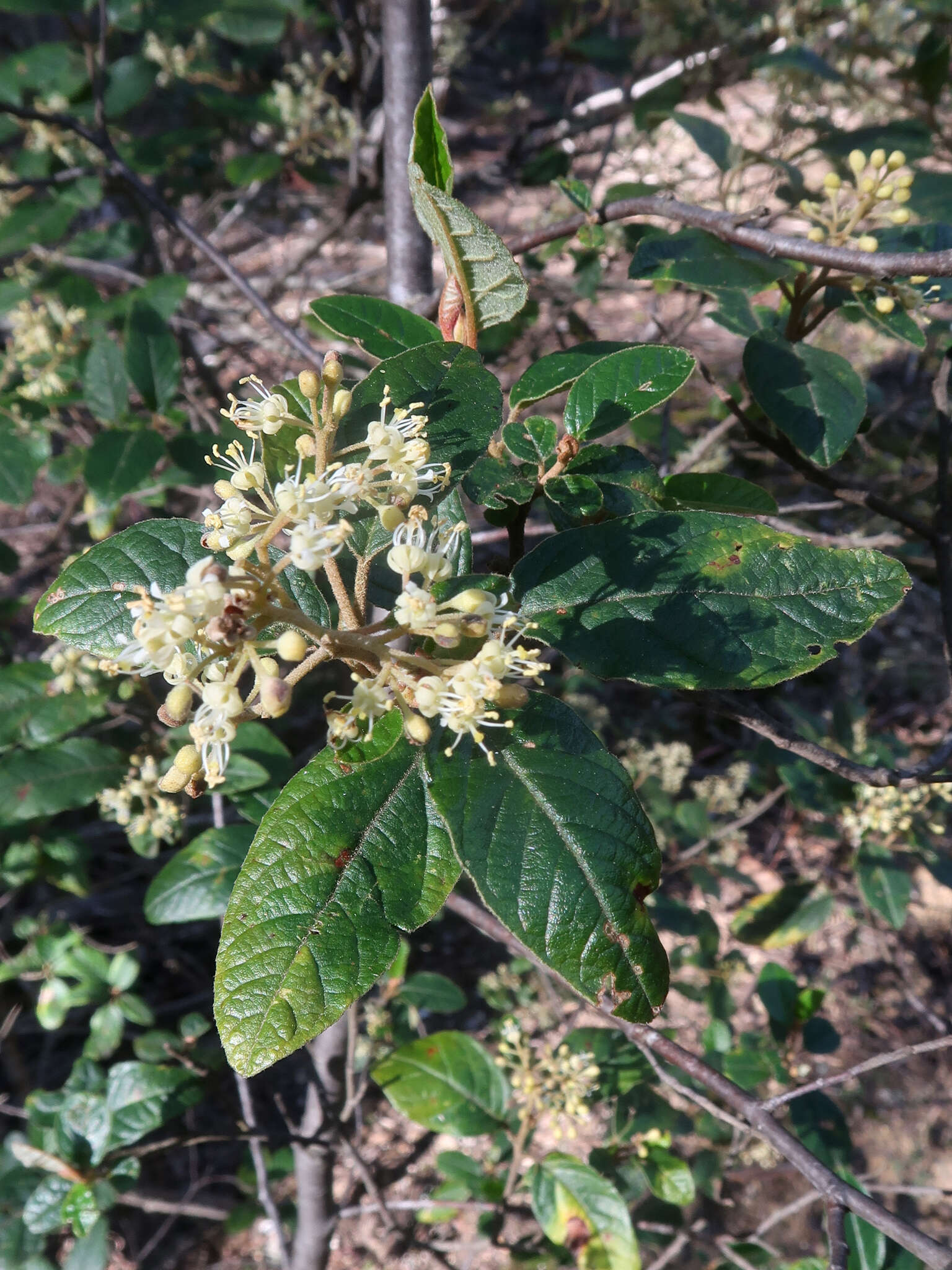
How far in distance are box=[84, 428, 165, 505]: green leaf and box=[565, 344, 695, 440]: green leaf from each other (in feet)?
4.29

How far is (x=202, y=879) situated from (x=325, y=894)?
50.0 inches

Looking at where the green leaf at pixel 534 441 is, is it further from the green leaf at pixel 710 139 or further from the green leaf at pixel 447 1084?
the green leaf at pixel 447 1084

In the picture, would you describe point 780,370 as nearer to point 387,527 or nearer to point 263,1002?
point 387,527

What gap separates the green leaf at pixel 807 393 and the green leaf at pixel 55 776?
1969 millimetres

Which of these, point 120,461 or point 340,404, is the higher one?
point 340,404

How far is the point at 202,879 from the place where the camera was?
2049mm

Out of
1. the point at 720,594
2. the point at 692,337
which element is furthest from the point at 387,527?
the point at 692,337

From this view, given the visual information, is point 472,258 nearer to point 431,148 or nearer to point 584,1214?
point 431,148

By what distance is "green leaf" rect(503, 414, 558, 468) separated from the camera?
47.6 inches

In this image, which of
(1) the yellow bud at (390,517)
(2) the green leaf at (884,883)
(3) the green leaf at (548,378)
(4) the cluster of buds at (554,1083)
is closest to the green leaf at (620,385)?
(3) the green leaf at (548,378)

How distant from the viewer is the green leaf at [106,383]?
231 centimetres

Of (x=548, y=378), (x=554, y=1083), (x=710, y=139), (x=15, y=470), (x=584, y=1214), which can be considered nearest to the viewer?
(x=548, y=378)

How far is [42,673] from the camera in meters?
2.41

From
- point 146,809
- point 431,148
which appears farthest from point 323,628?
point 146,809
